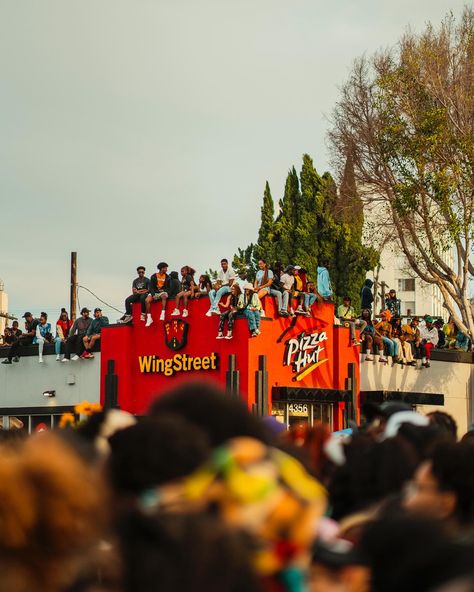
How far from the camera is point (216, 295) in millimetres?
28609

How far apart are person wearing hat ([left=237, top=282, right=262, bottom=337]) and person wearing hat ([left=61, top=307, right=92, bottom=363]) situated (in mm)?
5535

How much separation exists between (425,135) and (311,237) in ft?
80.8

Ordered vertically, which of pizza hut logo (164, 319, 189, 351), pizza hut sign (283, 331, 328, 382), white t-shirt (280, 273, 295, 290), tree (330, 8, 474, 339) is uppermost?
tree (330, 8, 474, 339)

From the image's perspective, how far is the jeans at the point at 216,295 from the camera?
2844 cm

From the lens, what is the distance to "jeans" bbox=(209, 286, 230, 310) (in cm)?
2844

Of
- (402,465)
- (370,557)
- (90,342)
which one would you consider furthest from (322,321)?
(370,557)

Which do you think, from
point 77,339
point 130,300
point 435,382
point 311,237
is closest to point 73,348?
point 77,339

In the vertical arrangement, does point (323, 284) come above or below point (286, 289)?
above

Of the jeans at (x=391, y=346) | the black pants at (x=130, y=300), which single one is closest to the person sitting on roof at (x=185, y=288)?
the black pants at (x=130, y=300)

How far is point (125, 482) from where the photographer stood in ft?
12.0

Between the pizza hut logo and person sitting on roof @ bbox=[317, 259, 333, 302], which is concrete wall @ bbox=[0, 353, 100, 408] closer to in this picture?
Result: the pizza hut logo

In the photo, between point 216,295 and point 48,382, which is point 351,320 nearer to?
point 216,295

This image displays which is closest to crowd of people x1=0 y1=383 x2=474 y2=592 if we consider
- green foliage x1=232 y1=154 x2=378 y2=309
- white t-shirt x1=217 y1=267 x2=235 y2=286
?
white t-shirt x1=217 y1=267 x2=235 y2=286

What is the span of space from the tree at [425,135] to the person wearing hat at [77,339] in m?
9.25
